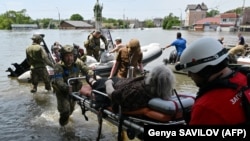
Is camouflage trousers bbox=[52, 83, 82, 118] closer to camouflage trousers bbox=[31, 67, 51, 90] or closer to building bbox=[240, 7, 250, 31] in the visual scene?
camouflage trousers bbox=[31, 67, 51, 90]

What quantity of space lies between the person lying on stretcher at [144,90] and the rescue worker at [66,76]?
55.4 inches

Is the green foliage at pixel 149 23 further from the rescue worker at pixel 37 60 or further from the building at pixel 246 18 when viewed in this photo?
the rescue worker at pixel 37 60

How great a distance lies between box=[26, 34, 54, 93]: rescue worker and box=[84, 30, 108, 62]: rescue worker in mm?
2804

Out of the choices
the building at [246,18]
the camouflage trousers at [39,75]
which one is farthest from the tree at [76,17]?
the camouflage trousers at [39,75]

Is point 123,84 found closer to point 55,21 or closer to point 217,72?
point 217,72

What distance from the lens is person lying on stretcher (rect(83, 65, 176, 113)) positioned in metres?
3.43

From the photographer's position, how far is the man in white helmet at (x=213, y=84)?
1693mm

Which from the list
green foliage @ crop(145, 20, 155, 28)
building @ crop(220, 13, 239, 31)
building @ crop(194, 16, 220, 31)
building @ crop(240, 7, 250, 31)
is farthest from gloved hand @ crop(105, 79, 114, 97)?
green foliage @ crop(145, 20, 155, 28)

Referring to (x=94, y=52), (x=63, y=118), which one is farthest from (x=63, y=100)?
(x=94, y=52)

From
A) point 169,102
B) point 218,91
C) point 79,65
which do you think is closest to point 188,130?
point 218,91

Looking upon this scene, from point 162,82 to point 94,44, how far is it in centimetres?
820

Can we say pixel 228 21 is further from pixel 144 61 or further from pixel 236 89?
pixel 236 89

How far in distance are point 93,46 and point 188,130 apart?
387 inches

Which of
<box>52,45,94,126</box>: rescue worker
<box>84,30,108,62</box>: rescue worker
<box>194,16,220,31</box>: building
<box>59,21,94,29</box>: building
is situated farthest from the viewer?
<box>59,21,94,29</box>: building
